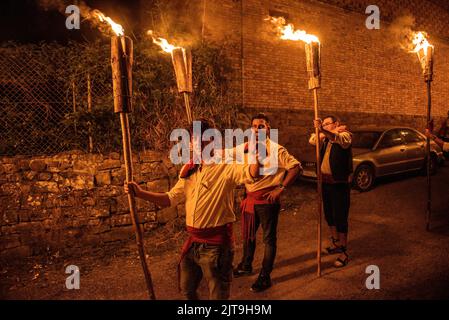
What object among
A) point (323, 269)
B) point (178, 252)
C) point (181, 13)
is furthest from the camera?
point (181, 13)

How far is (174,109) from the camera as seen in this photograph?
7.00 meters

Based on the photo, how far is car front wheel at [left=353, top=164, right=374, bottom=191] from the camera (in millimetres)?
8477

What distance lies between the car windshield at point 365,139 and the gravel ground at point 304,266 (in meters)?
2.20

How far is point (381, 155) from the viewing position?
8.89 metres

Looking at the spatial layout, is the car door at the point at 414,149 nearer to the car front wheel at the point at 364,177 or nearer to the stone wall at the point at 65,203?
the car front wheel at the point at 364,177

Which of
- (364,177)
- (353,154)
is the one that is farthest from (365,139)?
(364,177)

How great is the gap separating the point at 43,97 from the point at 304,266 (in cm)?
547

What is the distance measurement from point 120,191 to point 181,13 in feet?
17.1

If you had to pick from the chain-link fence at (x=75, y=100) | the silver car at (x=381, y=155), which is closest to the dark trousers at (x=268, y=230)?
the chain-link fence at (x=75, y=100)

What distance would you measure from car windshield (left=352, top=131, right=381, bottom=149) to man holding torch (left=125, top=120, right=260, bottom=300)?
280 inches

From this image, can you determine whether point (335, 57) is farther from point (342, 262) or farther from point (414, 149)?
point (342, 262)
